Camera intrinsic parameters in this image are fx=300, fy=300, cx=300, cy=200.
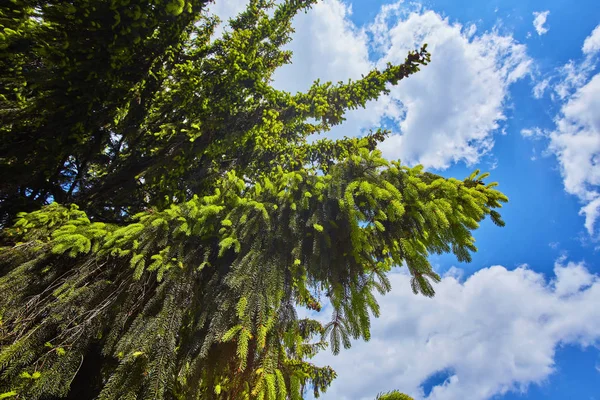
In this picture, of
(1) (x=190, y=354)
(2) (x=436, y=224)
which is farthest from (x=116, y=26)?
(2) (x=436, y=224)

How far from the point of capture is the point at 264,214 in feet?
11.3

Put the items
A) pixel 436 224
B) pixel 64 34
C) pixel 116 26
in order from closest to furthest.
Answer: pixel 436 224 → pixel 64 34 → pixel 116 26

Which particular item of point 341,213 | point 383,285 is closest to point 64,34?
point 341,213

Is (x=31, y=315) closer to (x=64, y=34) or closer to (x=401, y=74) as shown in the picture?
(x=64, y=34)

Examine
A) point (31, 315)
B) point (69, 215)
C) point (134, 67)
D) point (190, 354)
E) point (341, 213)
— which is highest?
point (134, 67)

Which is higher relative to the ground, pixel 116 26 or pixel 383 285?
A: pixel 116 26

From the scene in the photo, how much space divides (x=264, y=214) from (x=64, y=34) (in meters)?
4.06

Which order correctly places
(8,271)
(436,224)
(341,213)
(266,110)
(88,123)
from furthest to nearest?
(266,110) < (88,123) < (8,271) < (341,213) < (436,224)

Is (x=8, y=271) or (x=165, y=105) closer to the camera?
(x=8, y=271)

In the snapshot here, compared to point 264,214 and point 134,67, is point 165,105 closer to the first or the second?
point 134,67

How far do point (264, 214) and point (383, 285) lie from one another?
1.59 metres

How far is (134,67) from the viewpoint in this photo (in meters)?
5.60

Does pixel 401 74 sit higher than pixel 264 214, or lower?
higher

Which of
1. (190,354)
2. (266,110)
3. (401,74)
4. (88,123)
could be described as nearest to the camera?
(190,354)
